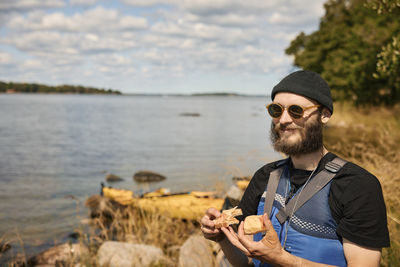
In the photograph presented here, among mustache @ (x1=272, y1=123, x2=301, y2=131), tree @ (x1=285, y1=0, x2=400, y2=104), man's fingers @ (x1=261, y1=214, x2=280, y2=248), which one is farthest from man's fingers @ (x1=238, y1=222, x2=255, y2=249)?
tree @ (x1=285, y1=0, x2=400, y2=104)

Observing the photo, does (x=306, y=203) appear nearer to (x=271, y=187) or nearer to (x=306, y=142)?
(x=271, y=187)

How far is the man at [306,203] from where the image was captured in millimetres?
2082

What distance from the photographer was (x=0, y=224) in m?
11.5

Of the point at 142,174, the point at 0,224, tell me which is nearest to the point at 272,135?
the point at 0,224

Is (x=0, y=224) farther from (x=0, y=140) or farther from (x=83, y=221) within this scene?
(x=0, y=140)

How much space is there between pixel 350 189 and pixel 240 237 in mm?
761

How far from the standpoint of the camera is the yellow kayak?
10086mm

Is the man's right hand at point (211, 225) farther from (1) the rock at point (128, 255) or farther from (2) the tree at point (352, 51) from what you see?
(2) the tree at point (352, 51)

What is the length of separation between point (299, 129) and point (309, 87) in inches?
12.7

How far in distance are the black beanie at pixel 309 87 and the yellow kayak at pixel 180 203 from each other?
25.3 ft

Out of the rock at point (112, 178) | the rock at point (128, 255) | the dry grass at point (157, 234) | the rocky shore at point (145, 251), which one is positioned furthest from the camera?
the rock at point (112, 178)

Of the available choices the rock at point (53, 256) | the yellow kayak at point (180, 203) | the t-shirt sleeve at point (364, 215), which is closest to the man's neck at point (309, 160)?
the t-shirt sleeve at point (364, 215)

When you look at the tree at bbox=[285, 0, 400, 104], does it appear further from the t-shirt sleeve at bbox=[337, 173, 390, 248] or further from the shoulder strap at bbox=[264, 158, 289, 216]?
the t-shirt sleeve at bbox=[337, 173, 390, 248]

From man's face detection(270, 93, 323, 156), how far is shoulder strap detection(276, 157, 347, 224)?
0.73 feet
